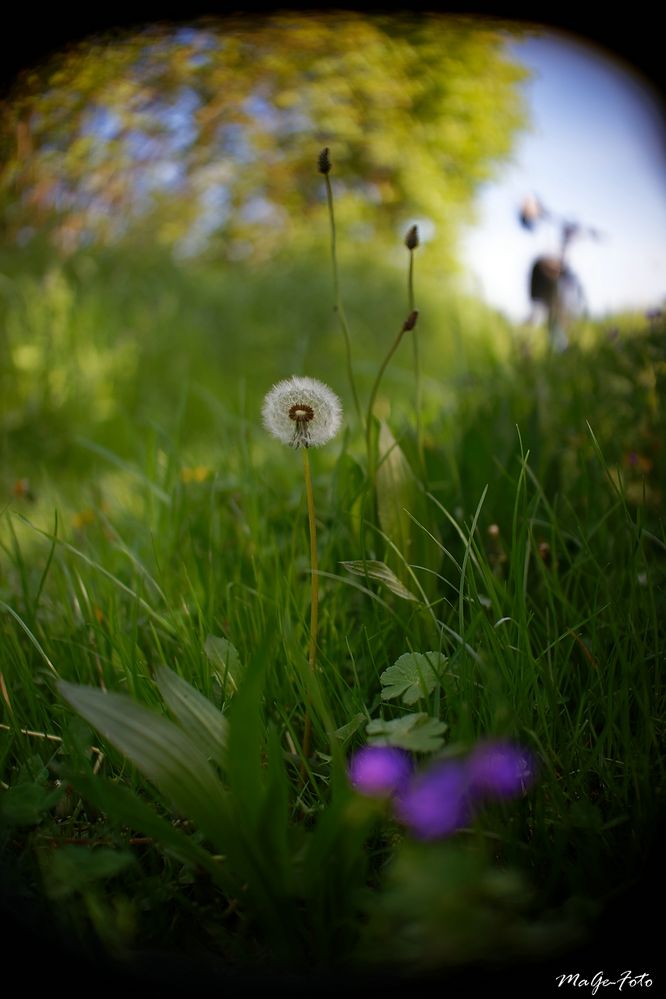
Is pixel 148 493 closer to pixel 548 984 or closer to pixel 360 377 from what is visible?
pixel 548 984

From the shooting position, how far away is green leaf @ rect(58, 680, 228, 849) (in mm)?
750

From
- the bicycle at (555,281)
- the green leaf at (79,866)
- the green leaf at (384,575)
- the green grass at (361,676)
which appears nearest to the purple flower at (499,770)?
Result: the green grass at (361,676)

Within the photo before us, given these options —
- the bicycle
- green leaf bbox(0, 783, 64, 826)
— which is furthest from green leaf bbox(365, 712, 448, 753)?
the bicycle

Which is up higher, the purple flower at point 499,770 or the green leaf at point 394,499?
the green leaf at point 394,499

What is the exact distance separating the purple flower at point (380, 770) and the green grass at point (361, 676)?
0.10 ft

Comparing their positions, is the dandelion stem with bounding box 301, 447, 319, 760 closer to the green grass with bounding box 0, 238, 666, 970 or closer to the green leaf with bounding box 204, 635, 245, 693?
the green grass with bounding box 0, 238, 666, 970

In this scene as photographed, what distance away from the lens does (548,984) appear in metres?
0.52

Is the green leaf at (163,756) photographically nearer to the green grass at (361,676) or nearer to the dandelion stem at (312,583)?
the green grass at (361,676)

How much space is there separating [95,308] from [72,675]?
2916 mm

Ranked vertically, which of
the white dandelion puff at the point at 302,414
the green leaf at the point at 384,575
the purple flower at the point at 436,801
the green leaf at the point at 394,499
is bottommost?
the purple flower at the point at 436,801

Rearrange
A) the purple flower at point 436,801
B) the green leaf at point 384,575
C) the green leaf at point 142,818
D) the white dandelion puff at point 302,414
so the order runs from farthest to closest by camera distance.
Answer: the green leaf at point 384,575 < the white dandelion puff at point 302,414 < the green leaf at point 142,818 < the purple flower at point 436,801

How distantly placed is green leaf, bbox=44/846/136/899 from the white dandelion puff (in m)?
0.56

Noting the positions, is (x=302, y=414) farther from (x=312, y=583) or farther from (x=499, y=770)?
(x=499, y=770)

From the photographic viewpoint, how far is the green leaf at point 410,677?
962 millimetres
